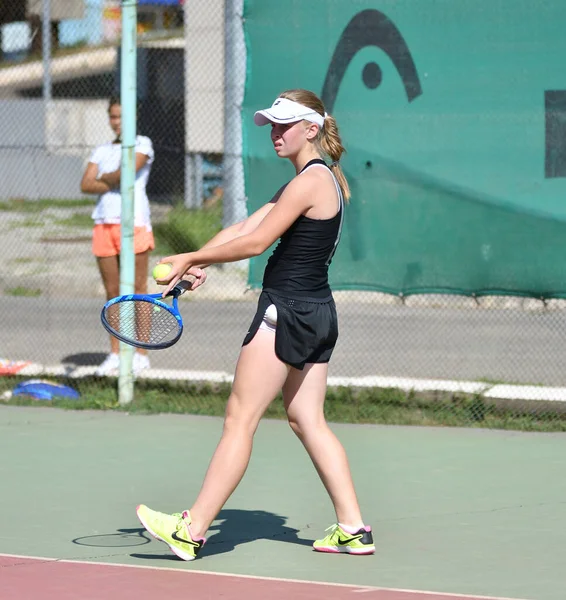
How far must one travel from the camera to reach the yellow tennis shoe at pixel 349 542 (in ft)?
17.5

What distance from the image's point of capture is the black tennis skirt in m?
5.20

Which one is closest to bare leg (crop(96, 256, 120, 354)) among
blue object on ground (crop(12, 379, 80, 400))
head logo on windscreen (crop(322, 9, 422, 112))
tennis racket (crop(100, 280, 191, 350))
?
blue object on ground (crop(12, 379, 80, 400))

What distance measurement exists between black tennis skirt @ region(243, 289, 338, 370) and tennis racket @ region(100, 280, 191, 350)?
A: 37cm

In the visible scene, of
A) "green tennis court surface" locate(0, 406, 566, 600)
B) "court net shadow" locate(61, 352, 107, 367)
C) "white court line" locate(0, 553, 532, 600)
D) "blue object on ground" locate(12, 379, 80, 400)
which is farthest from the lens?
"court net shadow" locate(61, 352, 107, 367)

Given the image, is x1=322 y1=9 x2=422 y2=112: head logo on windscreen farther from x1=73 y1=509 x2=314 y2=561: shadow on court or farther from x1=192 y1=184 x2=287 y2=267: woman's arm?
x1=73 y1=509 x2=314 y2=561: shadow on court

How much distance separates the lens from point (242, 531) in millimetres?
5750

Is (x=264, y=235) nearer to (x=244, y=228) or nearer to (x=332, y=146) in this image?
(x=244, y=228)

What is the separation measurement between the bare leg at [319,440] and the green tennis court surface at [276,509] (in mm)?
220

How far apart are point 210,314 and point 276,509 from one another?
496cm

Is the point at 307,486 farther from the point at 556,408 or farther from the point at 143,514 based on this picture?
the point at 556,408

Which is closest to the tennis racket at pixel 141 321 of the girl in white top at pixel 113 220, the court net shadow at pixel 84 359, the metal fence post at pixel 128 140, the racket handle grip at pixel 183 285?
the racket handle grip at pixel 183 285

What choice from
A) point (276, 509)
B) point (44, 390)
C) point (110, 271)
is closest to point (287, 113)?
point (276, 509)

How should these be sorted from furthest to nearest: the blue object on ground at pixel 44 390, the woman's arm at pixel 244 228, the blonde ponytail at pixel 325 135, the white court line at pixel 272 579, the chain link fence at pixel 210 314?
1. the blue object on ground at pixel 44 390
2. the chain link fence at pixel 210 314
3. the woman's arm at pixel 244 228
4. the blonde ponytail at pixel 325 135
5. the white court line at pixel 272 579

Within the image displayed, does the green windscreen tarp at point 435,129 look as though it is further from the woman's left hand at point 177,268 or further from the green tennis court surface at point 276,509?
the woman's left hand at point 177,268
